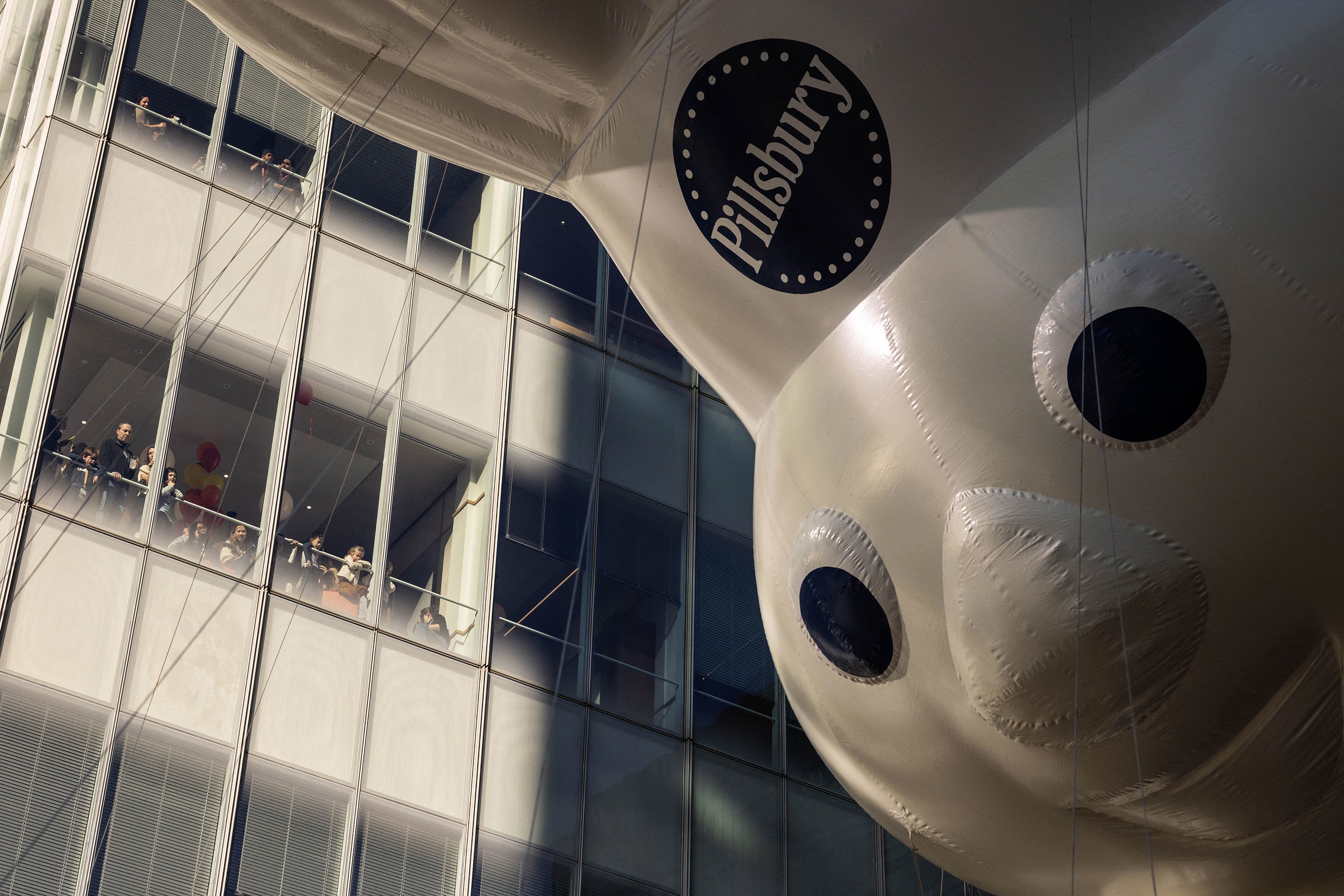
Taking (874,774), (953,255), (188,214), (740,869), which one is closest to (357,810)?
(740,869)

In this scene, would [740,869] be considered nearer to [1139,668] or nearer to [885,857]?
[885,857]

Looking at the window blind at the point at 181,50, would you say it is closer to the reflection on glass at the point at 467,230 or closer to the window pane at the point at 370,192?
the window pane at the point at 370,192

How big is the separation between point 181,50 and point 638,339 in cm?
567

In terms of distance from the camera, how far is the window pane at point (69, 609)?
39.7 ft

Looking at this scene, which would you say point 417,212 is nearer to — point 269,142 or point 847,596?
point 269,142

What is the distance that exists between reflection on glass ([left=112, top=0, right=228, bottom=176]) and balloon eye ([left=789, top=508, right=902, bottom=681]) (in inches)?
458

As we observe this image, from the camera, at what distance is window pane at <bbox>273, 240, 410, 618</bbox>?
14141 millimetres

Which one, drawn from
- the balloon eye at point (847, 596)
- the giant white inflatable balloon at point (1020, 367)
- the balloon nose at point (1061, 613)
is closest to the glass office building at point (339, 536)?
the giant white inflatable balloon at point (1020, 367)

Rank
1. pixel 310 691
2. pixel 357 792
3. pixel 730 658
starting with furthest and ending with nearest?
pixel 730 658, pixel 310 691, pixel 357 792

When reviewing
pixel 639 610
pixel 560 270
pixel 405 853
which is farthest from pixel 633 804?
pixel 560 270

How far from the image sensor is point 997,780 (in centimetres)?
445

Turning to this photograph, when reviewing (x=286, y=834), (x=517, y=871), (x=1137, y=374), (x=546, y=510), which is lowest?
(x=1137, y=374)

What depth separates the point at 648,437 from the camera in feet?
55.4

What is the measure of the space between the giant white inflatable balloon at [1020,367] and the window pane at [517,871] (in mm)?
9308
